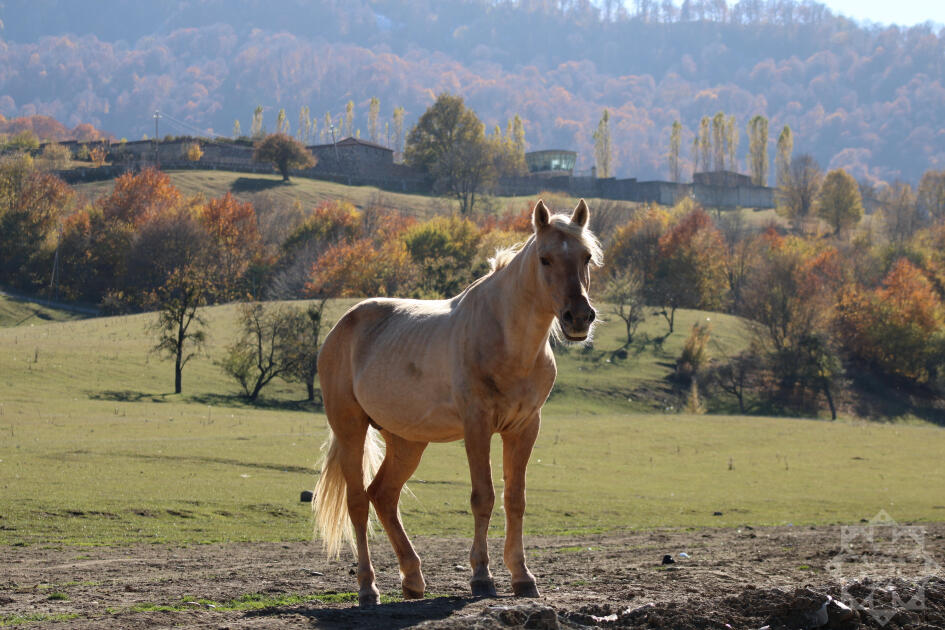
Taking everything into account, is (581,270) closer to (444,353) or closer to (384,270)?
(444,353)

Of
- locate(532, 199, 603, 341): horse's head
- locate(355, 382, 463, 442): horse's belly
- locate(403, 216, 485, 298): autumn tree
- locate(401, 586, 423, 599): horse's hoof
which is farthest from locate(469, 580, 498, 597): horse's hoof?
locate(403, 216, 485, 298): autumn tree

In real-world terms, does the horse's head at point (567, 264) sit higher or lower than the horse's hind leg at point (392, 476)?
higher

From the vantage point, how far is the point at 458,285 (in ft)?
211

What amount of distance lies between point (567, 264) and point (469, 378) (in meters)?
1.28

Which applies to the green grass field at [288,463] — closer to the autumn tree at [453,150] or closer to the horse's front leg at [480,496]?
the horse's front leg at [480,496]

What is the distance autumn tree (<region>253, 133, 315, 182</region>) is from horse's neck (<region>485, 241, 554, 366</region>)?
12222cm

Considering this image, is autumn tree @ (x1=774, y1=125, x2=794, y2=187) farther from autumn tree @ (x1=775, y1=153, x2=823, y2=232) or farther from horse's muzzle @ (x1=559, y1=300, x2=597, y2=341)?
horse's muzzle @ (x1=559, y1=300, x2=597, y2=341)

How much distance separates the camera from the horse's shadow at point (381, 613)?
6.30 m

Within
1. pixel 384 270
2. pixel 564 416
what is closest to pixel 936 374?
pixel 564 416

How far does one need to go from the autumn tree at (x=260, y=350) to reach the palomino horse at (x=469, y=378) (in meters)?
40.3

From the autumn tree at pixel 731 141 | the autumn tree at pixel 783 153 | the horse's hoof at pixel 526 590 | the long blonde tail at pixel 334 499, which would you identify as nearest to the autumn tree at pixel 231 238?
the long blonde tail at pixel 334 499

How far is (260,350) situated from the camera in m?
49.8

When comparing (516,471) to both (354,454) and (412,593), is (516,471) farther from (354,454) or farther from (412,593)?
(354,454)

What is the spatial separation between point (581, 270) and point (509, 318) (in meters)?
0.79
